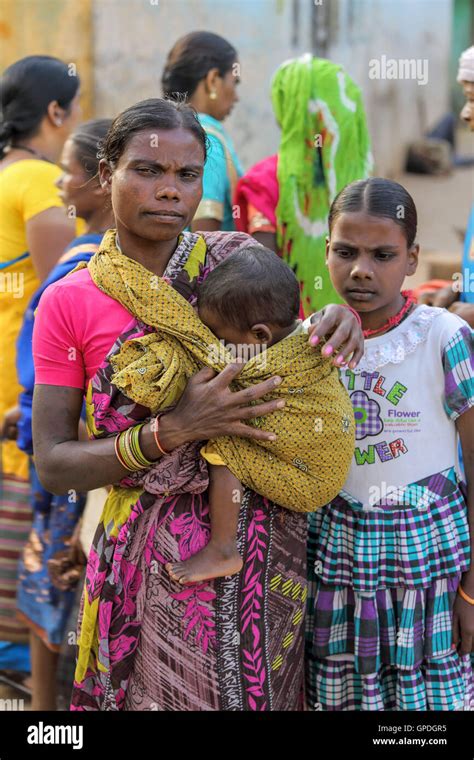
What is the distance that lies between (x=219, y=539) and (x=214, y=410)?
1.03ft

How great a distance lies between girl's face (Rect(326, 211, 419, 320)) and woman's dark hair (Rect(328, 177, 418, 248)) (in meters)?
0.02

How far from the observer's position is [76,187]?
10.1ft

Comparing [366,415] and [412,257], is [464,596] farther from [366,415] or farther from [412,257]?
[412,257]

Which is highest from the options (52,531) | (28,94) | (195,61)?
(195,61)

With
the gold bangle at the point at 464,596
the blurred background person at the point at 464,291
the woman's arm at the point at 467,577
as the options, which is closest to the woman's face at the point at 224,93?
the blurred background person at the point at 464,291

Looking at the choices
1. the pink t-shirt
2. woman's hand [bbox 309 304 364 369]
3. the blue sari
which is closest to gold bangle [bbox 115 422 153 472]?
the pink t-shirt

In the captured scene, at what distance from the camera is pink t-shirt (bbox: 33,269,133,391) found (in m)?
2.10

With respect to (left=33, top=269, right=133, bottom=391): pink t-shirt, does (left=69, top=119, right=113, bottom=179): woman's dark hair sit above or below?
above

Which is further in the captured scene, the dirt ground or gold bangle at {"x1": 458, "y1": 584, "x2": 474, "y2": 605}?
the dirt ground

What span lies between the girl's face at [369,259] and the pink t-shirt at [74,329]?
61cm

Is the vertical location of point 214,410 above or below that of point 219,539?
above

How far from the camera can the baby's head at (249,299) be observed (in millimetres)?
2066

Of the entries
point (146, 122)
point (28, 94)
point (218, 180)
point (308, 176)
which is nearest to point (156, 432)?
point (146, 122)

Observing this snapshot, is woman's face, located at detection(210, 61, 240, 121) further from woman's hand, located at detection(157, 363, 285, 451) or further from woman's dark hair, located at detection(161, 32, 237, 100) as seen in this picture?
woman's hand, located at detection(157, 363, 285, 451)
